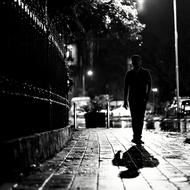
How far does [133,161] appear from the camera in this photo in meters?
6.75

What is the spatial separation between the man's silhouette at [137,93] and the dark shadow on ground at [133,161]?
1392mm

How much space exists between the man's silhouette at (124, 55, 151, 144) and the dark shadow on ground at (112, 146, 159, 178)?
4.57ft

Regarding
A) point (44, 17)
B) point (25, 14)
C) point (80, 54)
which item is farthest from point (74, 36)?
point (80, 54)

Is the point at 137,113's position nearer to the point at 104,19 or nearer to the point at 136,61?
the point at 136,61

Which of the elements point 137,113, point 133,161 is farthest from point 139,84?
point 133,161

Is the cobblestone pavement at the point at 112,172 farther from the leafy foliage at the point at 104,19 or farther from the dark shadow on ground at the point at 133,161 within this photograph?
the leafy foliage at the point at 104,19

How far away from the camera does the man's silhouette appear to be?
9602 mm

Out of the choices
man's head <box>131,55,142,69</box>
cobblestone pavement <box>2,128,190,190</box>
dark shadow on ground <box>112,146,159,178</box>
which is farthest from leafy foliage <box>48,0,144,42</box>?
cobblestone pavement <box>2,128,190,190</box>

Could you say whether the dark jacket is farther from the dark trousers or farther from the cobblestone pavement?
the cobblestone pavement

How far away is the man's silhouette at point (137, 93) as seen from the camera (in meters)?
9.60

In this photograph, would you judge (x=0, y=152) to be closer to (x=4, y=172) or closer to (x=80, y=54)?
(x=4, y=172)

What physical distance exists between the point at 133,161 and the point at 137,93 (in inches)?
123

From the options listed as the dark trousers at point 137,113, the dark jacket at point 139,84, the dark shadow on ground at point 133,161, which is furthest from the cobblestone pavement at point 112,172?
the dark jacket at point 139,84

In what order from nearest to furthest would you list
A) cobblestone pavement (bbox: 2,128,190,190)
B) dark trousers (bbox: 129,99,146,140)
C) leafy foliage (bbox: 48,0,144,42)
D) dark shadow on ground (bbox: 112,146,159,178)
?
1. cobblestone pavement (bbox: 2,128,190,190)
2. dark shadow on ground (bbox: 112,146,159,178)
3. dark trousers (bbox: 129,99,146,140)
4. leafy foliage (bbox: 48,0,144,42)
